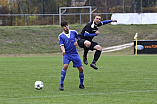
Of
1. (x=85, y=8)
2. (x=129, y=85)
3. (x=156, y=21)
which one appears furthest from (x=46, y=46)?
(x=129, y=85)

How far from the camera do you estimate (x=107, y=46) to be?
4219cm

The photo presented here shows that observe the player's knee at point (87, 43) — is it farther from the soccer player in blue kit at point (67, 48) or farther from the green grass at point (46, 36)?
the green grass at point (46, 36)

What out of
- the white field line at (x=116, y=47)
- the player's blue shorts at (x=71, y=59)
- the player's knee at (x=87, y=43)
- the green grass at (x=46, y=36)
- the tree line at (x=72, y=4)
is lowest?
the white field line at (x=116, y=47)

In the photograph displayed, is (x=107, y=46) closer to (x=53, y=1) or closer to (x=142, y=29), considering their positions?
(x=142, y=29)

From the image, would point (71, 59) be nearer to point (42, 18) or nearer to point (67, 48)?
point (67, 48)

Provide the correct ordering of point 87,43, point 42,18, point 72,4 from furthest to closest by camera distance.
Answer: point 72,4 < point 42,18 < point 87,43

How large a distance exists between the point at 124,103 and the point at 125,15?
3903cm

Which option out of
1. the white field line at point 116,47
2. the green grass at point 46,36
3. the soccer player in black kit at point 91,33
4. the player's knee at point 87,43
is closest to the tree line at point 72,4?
the green grass at point 46,36

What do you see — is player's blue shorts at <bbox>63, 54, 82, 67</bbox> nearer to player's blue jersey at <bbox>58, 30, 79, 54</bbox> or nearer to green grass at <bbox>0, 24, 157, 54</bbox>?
player's blue jersey at <bbox>58, 30, 79, 54</bbox>

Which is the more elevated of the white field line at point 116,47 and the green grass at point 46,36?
the green grass at point 46,36

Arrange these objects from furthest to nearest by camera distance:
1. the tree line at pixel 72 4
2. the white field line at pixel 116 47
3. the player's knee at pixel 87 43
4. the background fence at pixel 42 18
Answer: the tree line at pixel 72 4 < the background fence at pixel 42 18 < the white field line at pixel 116 47 < the player's knee at pixel 87 43

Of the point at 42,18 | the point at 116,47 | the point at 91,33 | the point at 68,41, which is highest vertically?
the point at 91,33

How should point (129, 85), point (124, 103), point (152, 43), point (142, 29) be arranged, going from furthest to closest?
point (142, 29) → point (152, 43) → point (129, 85) → point (124, 103)

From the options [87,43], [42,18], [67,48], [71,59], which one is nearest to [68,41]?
[67,48]
